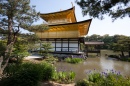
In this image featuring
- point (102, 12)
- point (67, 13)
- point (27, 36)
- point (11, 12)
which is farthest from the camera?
point (67, 13)

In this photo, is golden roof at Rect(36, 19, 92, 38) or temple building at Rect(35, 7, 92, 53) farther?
temple building at Rect(35, 7, 92, 53)

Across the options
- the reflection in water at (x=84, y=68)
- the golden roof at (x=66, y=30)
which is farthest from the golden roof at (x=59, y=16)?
the reflection in water at (x=84, y=68)

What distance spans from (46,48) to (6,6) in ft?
28.1

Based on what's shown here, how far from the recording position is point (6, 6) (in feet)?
23.1

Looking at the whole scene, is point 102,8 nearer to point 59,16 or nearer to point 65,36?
point 65,36

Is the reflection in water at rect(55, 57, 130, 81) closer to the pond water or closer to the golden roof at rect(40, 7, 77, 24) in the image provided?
the pond water

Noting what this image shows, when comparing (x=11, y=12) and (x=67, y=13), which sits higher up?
(x=67, y=13)

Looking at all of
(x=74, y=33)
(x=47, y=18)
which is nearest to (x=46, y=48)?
(x=74, y=33)

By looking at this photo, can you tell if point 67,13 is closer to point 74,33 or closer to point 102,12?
point 74,33

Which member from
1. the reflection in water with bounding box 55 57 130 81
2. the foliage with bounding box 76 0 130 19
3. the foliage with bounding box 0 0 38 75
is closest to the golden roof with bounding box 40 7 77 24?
the reflection in water with bounding box 55 57 130 81

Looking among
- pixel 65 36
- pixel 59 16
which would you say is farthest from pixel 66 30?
pixel 59 16

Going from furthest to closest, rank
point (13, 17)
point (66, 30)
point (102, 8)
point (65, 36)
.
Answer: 1. point (66, 30)
2. point (65, 36)
3. point (13, 17)
4. point (102, 8)

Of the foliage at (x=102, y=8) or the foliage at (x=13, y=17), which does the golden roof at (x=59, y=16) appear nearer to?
the foliage at (x=13, y=17)

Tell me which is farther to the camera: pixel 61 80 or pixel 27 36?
pixel 27 36
